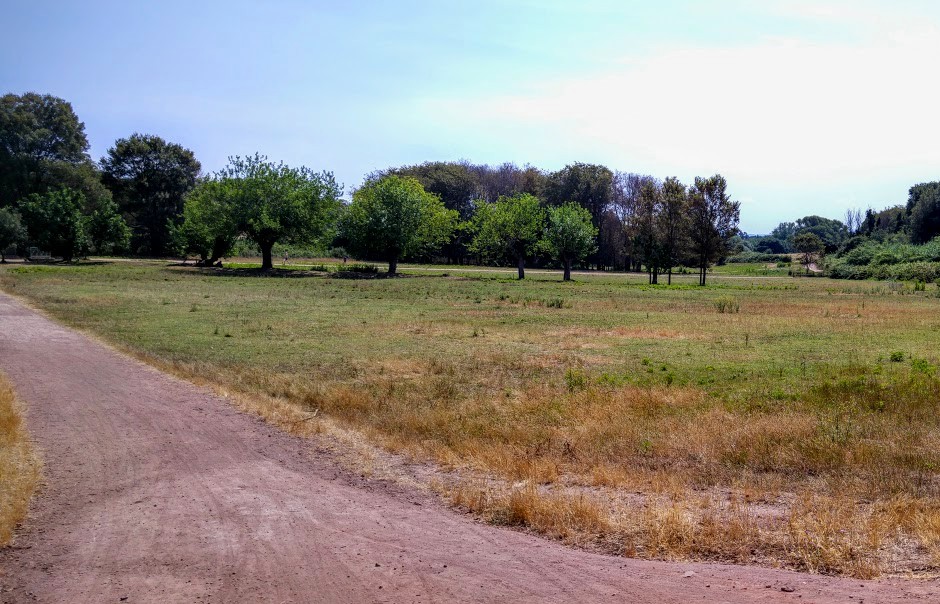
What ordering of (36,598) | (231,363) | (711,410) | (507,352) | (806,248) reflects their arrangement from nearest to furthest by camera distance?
(36,598) < (711,410) < (231,363) < (507,352) < (806,248)

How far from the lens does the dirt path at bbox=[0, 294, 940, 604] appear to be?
18.7 feet

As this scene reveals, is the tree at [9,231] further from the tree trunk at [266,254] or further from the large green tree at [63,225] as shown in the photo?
the tree trunk at [266,254]

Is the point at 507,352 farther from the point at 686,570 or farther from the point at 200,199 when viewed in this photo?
the point at 200,199

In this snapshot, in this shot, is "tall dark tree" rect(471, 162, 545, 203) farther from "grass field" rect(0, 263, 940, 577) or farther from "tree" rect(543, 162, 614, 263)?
"grass field" rect(0, 263, 940, 577)

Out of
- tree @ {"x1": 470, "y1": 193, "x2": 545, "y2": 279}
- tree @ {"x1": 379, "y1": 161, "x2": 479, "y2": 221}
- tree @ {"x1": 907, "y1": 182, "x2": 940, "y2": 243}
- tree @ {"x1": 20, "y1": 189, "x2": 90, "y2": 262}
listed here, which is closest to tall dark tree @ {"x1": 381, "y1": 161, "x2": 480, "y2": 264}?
tree @ {"x1": 379, "y1": 161, "x2": 479, "y2": 221}

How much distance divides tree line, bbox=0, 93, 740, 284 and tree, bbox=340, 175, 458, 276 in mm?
127

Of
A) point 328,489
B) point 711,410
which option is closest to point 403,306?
point 711,410

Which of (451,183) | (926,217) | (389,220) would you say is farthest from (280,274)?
(926,217)

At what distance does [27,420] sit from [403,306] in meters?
24.1

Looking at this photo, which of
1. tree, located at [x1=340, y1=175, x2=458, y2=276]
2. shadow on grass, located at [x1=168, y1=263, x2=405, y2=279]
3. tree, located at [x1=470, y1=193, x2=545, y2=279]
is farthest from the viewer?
tree, located at [x1=470, y1=193, x2=545, y2=279]

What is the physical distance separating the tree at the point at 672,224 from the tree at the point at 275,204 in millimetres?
33419

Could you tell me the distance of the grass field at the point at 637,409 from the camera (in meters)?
7.30

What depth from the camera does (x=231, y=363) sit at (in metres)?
17.4

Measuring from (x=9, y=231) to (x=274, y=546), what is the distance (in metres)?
77.7
